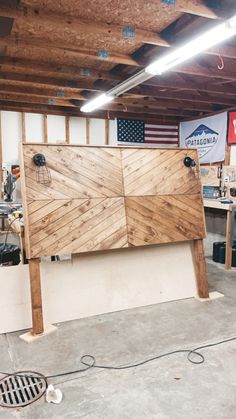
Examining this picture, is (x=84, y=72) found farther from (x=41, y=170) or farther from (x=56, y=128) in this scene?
(x=56, y=128)

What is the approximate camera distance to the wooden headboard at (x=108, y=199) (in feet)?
9.69

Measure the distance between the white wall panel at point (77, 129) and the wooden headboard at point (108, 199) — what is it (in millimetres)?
4414

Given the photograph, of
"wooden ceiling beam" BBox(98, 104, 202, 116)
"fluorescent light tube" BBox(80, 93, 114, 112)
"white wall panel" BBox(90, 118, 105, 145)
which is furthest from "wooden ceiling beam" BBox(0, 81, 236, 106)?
"white wall panel" BBox(90, 118, 105, 145)

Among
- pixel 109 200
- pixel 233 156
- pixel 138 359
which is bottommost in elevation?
pixel 138 359

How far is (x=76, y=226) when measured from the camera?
311 centimetres

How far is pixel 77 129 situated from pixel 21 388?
20.7ft

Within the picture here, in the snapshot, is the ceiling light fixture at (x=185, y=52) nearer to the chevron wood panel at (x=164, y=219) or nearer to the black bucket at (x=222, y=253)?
the chevron wood panel at (x=164, y=219)

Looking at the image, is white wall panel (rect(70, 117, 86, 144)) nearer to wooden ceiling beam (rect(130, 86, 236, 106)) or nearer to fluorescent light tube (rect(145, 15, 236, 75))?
wooden ceiling beam (rect(130, 86, 236, 106))

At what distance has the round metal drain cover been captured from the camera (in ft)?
6.70

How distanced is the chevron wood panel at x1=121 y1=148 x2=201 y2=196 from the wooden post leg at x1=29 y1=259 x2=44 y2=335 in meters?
1.21

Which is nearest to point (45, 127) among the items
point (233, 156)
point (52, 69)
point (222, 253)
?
point (52, 69)

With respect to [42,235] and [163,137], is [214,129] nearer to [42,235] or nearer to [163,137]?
[163,137]

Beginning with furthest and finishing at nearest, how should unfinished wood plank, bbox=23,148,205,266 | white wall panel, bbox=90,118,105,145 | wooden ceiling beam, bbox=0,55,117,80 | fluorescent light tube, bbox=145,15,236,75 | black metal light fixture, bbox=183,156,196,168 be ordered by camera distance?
1. white wall panel, bbox=90,118,105,145
2. wooden ceiling beam, bbox=0,55,117,80
3. black metal light fixture, bbox=183,156,196,168
4. unfinished wood plank, bbox=23,148,205,266
5. fluorescent light tube, bbox=145,15,236,75

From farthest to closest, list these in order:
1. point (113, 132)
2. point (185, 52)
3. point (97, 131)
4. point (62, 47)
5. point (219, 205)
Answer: point (113, 132), point (97, 131), point (219, 205), point (62, 47), point (185, 52)
